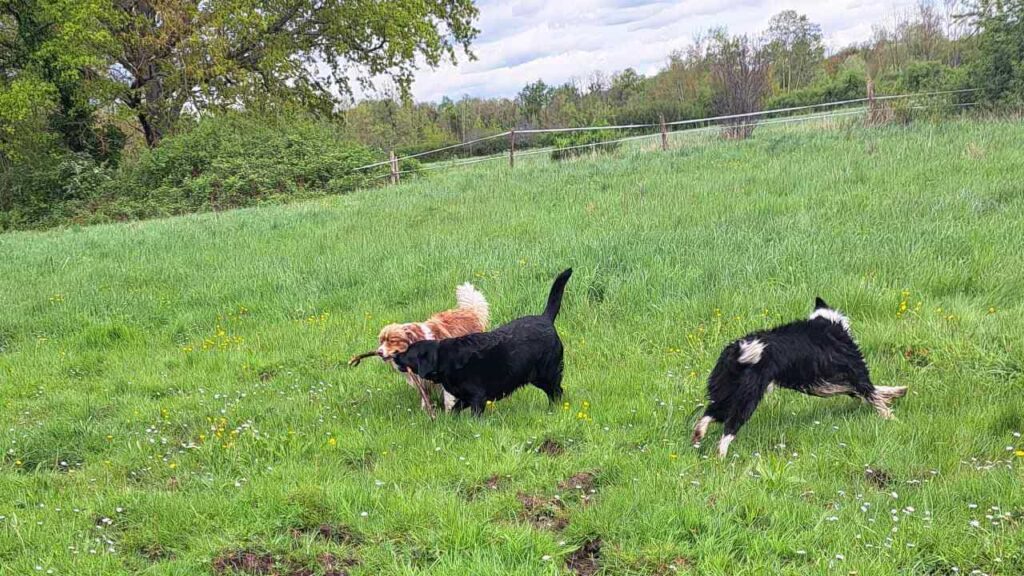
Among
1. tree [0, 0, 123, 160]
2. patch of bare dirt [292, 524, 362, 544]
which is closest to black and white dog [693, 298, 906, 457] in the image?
patch of bare dirt [292, 524, 362, 544]

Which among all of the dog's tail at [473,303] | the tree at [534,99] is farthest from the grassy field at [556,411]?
the tree at [534,99]

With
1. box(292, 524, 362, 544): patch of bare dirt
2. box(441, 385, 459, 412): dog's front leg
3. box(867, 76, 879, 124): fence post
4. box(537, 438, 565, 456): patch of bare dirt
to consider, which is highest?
A: box(867, 76, 879, 124): fence post

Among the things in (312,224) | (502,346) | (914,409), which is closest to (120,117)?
(312,224)

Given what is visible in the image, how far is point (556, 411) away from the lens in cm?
470

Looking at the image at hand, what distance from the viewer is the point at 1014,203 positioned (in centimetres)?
813

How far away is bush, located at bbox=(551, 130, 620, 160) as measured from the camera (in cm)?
2361

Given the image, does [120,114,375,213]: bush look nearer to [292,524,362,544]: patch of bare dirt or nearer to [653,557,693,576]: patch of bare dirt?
[292,524,362,544]: patch of bare dirt

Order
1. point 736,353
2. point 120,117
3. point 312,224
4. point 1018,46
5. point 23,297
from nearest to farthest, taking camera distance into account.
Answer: point 736,353, point 23,297, point 312,224, point 1018,46, point 120,117

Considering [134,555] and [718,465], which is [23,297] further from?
[718,465]

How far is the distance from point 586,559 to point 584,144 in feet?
75.8

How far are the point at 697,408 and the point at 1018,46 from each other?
1979 cm

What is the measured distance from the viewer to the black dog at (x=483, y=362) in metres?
4.52

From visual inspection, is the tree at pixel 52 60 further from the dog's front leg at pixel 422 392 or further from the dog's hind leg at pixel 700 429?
the dog's hind leg at pixel 700 429

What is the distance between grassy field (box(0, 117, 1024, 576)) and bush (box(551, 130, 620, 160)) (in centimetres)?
1327
